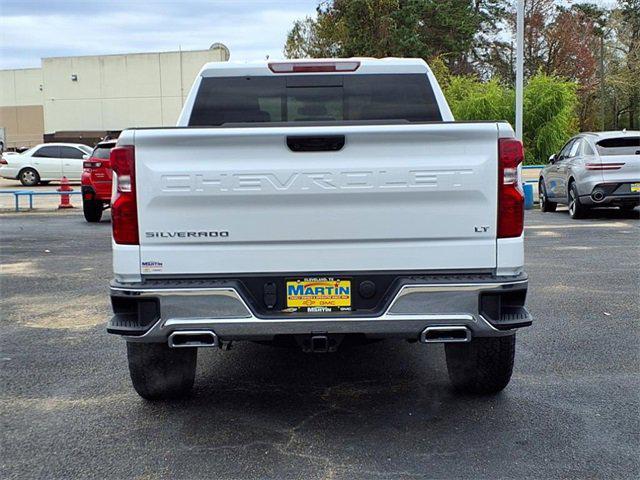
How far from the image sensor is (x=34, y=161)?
88.3ft

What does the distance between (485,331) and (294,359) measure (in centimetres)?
205

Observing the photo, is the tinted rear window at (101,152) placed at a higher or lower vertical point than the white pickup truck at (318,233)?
higher

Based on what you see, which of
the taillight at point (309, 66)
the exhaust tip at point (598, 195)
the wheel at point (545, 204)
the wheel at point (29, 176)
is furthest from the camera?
the wheel at point (29, 176)

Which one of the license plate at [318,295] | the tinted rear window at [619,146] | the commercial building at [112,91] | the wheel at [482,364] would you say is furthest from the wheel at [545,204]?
the commercial building at [112,91]

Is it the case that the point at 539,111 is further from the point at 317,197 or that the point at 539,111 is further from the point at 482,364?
the point at 317,197

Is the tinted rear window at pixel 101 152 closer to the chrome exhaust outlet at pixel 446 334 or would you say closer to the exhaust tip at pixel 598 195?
the exhaust tip at pixel 598 195

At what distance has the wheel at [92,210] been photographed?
50.6 ft

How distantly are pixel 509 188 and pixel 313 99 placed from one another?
7.30 ft

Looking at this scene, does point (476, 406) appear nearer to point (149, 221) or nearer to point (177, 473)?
point (177, 473)

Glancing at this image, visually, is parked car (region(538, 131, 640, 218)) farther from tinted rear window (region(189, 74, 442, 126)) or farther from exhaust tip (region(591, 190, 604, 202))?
tinted rear window (region(189, 74, 442, 126))

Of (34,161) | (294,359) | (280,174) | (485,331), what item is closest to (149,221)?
(280,174)

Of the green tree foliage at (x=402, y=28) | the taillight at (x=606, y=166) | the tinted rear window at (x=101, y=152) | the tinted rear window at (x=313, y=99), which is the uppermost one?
the green tree foliage at (x=402, y=28)

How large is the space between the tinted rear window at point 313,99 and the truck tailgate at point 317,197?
1.75 metres

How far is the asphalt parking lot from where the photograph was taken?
12.1 feet
